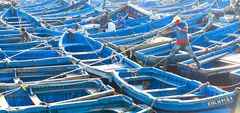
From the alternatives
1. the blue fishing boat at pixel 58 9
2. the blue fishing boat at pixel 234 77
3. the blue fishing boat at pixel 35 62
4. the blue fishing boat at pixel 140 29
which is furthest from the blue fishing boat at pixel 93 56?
the blue fishing boat at pixel 58 9

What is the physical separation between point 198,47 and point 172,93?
15.6 ft

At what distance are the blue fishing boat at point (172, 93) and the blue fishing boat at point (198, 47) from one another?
1625 millimetres

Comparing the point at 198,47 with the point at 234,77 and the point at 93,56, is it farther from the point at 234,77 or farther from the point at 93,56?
the point at 93,56

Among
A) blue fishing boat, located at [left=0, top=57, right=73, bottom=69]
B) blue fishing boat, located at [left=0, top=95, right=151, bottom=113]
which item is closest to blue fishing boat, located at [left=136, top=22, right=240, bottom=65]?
blue fishing boat, located at [left=0, top=57, right=73, bottom=69]

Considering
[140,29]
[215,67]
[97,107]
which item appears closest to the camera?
[97,107]

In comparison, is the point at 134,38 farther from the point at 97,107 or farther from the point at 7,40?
the point at 97,107

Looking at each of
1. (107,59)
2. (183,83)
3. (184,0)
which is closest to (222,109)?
(183,83)

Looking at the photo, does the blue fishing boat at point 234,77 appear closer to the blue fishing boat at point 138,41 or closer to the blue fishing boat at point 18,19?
the blue fishing boat at point 138,41

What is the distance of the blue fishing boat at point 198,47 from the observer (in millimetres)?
14244

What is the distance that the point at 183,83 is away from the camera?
1169 centimetres

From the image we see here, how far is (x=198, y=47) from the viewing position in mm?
15602

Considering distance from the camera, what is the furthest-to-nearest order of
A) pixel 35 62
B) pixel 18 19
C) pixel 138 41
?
pixel 18 19, pixel 138 41, pixel 35 62

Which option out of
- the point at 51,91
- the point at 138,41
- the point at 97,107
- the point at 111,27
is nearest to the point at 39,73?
the point at 51,91

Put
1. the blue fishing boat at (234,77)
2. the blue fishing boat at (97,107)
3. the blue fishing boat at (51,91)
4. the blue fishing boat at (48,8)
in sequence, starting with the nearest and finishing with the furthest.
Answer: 1. the blue fishing boat at (97,107)
2. the blue fishing boat at (51,91)
3. the blue fishing boat at (234,77)
4. the blue fishing boat at (48,8)
